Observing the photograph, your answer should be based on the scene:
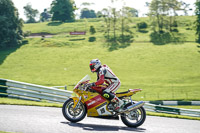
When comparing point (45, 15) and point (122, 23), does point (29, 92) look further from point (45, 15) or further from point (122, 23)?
point (45, 15)

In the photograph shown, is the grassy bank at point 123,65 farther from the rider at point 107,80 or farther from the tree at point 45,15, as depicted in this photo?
the tree at point 45,15

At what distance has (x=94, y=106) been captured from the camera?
897cm

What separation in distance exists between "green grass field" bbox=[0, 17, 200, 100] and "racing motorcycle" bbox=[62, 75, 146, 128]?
22.2 meters

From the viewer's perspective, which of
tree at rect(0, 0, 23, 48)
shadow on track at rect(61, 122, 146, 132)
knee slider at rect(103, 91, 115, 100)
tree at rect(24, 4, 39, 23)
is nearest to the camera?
shadow on track at rect(61, 122, 146, 132)

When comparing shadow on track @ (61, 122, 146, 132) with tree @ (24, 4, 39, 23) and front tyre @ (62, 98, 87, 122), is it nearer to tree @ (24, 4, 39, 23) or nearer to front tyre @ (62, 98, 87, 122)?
front tyre @ (62, 98, 87, 122)

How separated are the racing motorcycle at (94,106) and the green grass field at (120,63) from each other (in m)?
22.2

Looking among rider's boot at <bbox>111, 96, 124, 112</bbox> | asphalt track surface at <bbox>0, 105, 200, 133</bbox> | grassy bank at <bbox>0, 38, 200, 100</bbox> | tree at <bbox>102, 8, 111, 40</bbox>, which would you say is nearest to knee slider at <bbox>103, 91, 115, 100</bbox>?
rider's boot at <bbox>111, 96, 124, 112</bbox>

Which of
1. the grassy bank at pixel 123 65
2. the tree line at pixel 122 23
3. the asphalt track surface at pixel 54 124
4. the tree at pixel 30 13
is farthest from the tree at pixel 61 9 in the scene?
the asphalt track surface at pixel 54 124

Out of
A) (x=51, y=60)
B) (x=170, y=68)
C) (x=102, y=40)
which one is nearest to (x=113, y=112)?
(x=170, y=68)

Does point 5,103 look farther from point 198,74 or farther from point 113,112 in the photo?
point 198,74

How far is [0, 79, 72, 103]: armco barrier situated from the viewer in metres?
13.5

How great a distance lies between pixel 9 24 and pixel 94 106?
200 feet

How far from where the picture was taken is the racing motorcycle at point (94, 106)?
8844 millimetres

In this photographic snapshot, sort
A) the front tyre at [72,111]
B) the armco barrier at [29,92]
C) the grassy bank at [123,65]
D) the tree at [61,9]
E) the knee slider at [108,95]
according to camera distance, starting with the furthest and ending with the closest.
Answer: the tree at [61,9] → the grassy bank at [123,65] → the armco barrier at [29,92] → the knee slider at [108,95] → the front tyre at [72,111]
